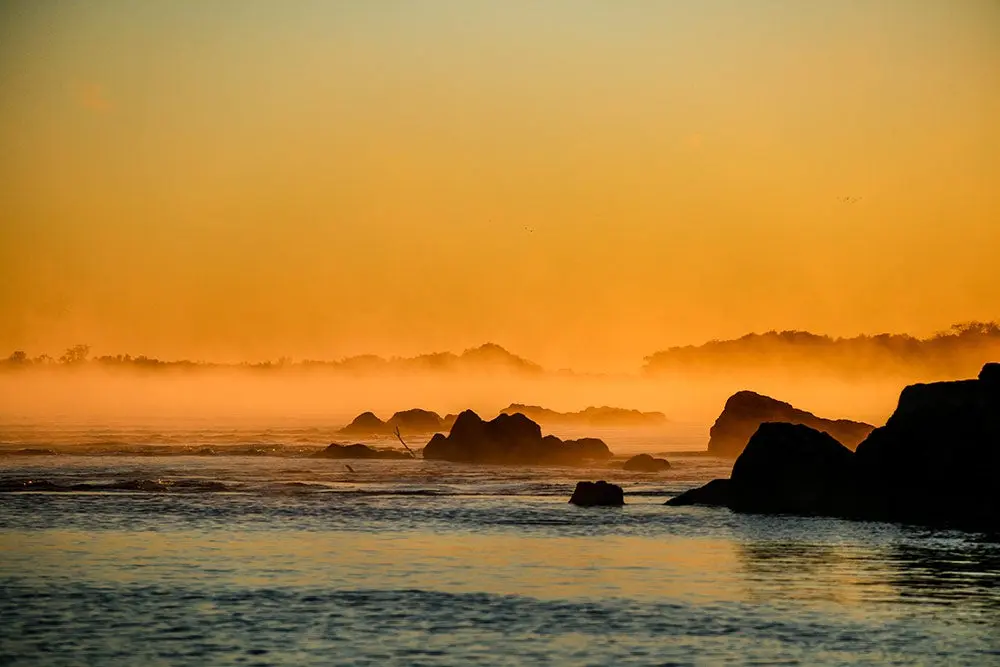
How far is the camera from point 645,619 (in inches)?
1704

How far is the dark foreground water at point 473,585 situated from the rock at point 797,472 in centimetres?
336

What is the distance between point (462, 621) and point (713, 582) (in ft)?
47.7

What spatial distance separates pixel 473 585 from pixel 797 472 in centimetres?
4168

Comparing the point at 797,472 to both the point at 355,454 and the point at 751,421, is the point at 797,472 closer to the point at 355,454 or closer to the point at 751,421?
the point at 355,454

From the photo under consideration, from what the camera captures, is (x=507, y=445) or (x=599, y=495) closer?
(x=599, y=495)

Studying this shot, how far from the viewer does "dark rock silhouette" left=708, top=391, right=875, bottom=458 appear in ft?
598

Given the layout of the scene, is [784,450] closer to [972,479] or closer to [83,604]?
[972,479]

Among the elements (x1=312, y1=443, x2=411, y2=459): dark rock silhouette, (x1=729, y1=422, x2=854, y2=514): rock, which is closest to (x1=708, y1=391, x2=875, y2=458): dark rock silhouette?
(x1=312, y1=443, x2=411, y2=459): dark rock silhouette

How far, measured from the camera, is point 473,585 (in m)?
52.0

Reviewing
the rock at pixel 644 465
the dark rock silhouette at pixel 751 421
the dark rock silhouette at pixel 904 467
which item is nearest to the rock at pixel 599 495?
the dark rock silhouette at pixel 904 467

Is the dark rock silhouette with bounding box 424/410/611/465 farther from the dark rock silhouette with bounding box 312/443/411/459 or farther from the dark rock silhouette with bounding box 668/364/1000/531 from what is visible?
the dark rock silhouette with bounding box 668/364/1000/531

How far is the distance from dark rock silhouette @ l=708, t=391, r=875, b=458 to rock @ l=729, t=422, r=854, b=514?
94636 millimetres

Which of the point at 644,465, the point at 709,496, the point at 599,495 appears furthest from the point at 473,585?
the point at 644,465

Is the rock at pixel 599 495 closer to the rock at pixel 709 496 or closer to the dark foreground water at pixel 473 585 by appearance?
the dark foreground water at pixel 473 585
